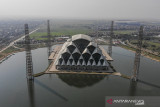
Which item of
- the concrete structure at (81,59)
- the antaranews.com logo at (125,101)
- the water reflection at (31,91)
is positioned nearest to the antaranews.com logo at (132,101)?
the antaranews.com logo at (125,101)

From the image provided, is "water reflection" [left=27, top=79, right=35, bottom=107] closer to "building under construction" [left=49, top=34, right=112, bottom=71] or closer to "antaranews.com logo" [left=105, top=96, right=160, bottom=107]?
"building under construction" [left=49, top=34, right=112, bottom=71]

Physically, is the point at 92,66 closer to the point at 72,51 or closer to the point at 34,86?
the point at 72,51

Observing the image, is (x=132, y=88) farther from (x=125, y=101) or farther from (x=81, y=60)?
(x=81, y=60)

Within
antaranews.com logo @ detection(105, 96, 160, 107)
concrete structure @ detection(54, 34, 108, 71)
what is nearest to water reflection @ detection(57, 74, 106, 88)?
concrete structure @ detection(54, 34, 108, 71)

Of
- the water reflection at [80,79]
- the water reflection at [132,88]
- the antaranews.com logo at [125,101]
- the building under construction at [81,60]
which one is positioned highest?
the building under construction at [81,60]

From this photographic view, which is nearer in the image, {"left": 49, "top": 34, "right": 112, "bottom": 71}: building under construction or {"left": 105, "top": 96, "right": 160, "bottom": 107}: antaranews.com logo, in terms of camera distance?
{"left": 105, "top": 96, "right": 160, "bottom": 107}: antaranews.com logo

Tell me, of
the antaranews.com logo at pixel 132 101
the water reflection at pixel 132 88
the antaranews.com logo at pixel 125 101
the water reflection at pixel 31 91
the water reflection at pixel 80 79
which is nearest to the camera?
the antaranews.com logo at pixel 132 101

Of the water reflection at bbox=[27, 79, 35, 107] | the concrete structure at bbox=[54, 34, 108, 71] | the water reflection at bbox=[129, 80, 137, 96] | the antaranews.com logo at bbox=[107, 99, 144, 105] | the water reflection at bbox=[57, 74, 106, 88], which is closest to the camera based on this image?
the antaranews.com logo at bbox=[107, 99, 144, 105]

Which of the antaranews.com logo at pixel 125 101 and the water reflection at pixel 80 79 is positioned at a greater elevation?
the water reflection at pixel 80 79

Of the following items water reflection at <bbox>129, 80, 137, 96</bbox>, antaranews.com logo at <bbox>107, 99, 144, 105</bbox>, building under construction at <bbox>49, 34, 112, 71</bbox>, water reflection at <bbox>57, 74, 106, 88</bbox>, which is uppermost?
building under construction at <bbox>49, 34, 112, 71</bbox>

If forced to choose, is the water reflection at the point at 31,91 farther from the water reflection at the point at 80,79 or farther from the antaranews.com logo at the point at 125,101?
the antaranews.com logo at the point at 125,101

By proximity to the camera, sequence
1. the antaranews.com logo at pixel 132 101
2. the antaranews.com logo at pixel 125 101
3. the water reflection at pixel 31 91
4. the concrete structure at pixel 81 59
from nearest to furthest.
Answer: the antaranews.com logo at pixel 132 101 < the antaranews.com logo at pixel 125 101 < the water reflection at pixel 31 91 < the concrete structure at pixel 81 59
